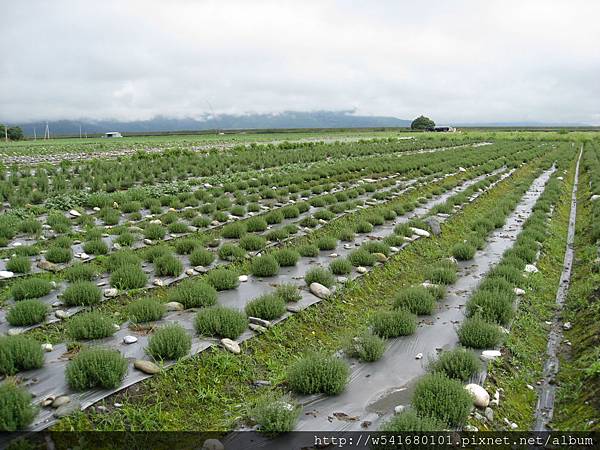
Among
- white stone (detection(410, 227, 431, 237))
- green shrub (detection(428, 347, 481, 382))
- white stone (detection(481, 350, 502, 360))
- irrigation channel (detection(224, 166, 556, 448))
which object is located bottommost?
irrigation channel (detection(224, 166, 556, 448))

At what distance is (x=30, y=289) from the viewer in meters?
7.84

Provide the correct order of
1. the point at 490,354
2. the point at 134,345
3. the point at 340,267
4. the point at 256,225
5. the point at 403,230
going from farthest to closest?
the point at 403,230 → the point at 256,225 → the point at 340,267 → the point at 490,354 → the point at 134,345

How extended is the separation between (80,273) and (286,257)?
13.1ft

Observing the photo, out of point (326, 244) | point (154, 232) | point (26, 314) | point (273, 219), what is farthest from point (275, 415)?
point (273, 219)

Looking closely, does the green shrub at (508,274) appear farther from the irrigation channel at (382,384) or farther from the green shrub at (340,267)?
the green shrub at (340,267)

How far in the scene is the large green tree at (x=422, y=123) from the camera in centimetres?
14595

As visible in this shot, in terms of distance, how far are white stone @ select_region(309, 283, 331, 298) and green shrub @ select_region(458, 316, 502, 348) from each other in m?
2.44

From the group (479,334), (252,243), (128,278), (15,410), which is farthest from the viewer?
(252,243)

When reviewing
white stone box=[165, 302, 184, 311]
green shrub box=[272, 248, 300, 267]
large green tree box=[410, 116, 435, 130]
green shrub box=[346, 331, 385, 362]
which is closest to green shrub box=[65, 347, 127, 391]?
white stone box=[165, 302, 184, 311]

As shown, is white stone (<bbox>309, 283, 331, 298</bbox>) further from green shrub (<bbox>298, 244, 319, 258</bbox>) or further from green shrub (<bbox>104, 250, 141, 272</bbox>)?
green shrub (<bbox>104, 250, 141, 272</bbox>)

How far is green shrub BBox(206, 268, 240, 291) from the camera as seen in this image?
28.6ft

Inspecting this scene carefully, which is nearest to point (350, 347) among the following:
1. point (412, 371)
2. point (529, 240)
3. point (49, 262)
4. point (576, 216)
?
point (412, 371)

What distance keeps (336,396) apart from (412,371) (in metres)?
1.20

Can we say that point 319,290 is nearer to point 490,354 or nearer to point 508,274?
point 490,354
